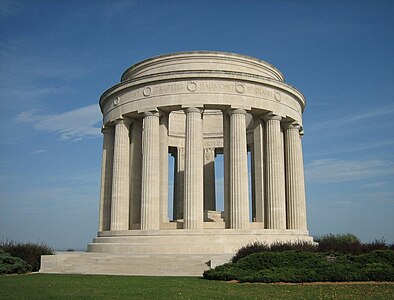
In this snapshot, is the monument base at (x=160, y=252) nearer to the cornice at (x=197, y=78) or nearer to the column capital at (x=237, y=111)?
the column capital at (x=237, y=111)

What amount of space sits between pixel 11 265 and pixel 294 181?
28762mm

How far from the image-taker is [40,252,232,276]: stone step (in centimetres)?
3048

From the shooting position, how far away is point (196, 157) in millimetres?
39094

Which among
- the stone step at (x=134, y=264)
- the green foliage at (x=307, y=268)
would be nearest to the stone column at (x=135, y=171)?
the stone step at (x=134, y=264)

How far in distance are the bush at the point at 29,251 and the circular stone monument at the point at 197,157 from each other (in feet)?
17.5

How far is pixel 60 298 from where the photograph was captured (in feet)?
59.9

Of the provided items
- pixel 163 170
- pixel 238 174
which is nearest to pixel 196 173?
pixel 238 174

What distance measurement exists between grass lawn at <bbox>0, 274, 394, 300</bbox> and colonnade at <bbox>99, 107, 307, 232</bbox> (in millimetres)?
15270

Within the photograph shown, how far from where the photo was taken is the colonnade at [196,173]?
39000 millimetres

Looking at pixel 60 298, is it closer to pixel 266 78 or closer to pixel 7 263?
pixel 7 263

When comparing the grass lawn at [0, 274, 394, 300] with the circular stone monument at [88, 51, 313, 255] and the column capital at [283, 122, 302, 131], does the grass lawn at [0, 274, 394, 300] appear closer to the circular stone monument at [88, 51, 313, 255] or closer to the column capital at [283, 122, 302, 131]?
the circular stone monument at [88, 51, 313, 255]

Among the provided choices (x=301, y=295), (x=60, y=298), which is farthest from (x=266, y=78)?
(x=60, y=298)

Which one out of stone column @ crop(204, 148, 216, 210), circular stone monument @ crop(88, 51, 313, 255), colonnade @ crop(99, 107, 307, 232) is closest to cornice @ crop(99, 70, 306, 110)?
circular stone monument @ crop(88, 51, 313, 255)

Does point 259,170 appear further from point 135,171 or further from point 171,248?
point 135,171
